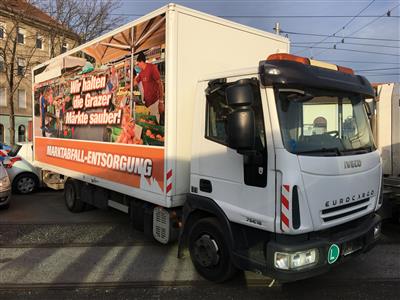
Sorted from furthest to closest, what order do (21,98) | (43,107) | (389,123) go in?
(21,98) < (43,107) < (389,123)

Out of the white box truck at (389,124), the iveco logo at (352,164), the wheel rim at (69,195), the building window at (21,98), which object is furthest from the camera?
the building window at (21,98)

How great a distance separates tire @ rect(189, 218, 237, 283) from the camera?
4316 mm

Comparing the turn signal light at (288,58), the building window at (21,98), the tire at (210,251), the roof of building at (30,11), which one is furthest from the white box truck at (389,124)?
the building window at (21,98)

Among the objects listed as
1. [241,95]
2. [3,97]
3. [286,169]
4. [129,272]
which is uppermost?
[3,97]

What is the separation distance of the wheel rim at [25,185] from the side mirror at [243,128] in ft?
30.0

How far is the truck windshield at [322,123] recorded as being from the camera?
370cm

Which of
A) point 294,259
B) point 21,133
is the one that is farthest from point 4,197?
point 21,133

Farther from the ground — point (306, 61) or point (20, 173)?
point (306, 61)

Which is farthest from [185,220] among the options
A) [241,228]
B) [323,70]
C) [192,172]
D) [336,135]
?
[323,70]

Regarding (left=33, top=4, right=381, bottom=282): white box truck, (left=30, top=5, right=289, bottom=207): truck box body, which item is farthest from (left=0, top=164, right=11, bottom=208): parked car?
(left=30, top=5, right=289, bottom=207): truck box body

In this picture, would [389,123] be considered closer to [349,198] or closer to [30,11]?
[349,198]

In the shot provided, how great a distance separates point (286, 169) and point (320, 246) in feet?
2.70

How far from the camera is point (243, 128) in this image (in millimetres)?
3604

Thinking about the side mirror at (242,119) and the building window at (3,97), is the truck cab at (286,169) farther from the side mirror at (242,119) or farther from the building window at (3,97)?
the building window at (3,97)
